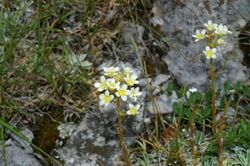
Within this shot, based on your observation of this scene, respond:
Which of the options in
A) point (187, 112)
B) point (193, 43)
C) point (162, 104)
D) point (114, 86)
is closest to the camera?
point (114, 86)

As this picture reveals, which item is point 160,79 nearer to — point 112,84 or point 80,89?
point 80,89

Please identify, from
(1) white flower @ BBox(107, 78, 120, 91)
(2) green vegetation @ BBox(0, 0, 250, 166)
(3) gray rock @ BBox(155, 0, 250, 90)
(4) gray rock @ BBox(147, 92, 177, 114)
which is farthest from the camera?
(3) gray rock @ BBox(155, 0, 250, 90)

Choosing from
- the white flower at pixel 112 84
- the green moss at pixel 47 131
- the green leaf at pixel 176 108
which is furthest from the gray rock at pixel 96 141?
the white flower at pixel 112 84

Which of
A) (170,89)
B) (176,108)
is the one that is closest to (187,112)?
(176,108)

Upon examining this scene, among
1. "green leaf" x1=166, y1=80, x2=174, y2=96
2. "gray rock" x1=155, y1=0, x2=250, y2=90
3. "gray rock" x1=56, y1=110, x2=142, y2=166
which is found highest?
"gray rock" x1=155, y1=0, x2=250, y2=90

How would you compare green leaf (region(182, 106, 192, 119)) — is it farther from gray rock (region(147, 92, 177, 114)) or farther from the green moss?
the green moss

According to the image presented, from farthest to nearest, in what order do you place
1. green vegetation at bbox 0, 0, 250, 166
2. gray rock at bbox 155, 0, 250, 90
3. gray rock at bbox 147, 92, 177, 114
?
gray rock at bbox 155, 0, 250, 90 < gray rock at bbox 147, 92, 177, 114 < green vegetation at bbox 0, 0, 250, 166

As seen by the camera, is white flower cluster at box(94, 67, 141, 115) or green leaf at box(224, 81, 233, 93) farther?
green leaf at box(224, 81, 233, 93)

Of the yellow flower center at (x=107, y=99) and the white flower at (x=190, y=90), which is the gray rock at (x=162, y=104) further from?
the yellow flower center at (x=107, y=99)

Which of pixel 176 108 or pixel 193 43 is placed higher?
pixel 193 43

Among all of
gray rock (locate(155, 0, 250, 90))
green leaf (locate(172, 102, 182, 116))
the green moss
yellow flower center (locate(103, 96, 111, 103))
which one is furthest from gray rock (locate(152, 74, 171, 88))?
yellow flower center (locate(103, 96, 111, 103))

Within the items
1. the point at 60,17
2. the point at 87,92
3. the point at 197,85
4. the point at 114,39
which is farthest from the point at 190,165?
the point at 60,17
